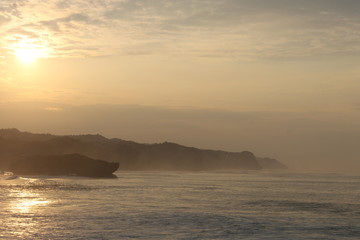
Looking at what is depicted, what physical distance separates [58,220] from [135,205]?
13.3 m

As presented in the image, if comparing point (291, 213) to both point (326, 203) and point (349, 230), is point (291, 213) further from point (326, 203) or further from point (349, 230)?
point (326, 203)

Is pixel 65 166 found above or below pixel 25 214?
above

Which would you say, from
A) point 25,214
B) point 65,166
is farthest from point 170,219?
point 65,166

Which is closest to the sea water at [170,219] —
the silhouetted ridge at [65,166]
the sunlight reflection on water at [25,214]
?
the sunlight reflection on water at [25,214]

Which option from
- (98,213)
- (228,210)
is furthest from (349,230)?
(98,213)

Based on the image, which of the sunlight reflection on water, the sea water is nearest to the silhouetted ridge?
the sunlight reflection on water

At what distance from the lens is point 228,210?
47.1m

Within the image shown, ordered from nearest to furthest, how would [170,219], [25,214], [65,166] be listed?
[170,219], [25,214], [65,166]

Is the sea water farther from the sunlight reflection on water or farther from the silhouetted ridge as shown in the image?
the silhouetted ridge

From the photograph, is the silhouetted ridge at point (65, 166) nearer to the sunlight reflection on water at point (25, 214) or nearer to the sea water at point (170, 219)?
the sunlight reflection on water at point (25, 214)

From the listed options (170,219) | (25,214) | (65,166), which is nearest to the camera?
(170,219)

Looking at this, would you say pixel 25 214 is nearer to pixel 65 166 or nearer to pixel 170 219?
pixel 170 219

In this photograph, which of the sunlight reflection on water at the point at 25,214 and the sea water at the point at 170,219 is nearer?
the sunlight reflection on water at the point at 25,214

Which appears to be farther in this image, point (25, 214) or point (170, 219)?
point (25, 214)
